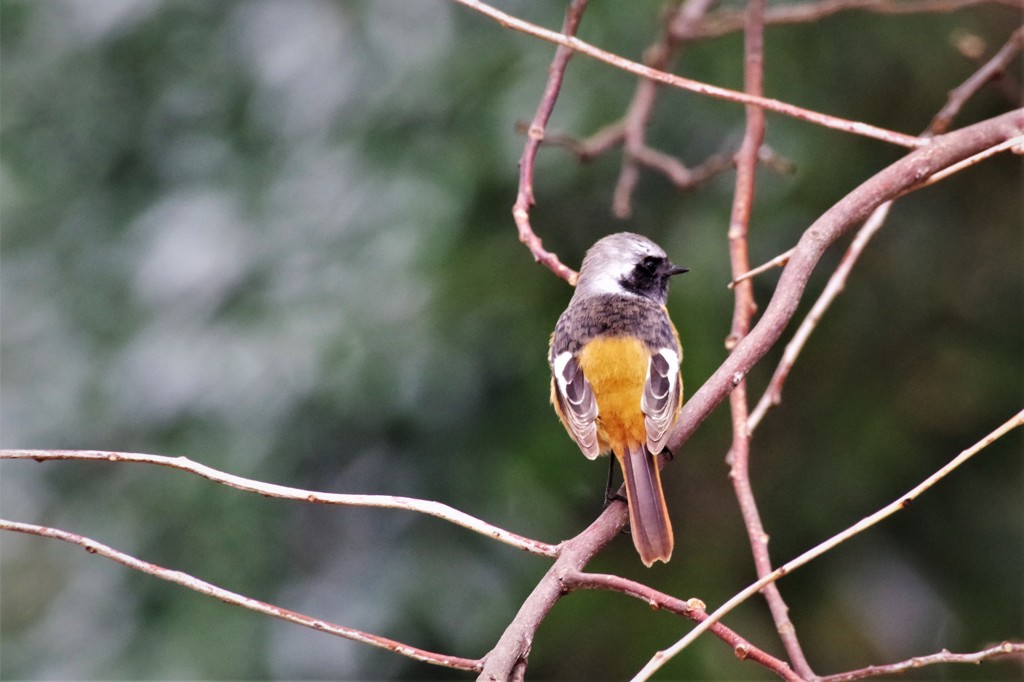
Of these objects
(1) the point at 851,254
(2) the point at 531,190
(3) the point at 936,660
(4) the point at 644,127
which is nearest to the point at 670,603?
(3) the point at 936,660

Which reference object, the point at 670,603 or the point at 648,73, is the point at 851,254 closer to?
the point at 648,73

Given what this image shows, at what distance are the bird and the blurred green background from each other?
1080 millimetres

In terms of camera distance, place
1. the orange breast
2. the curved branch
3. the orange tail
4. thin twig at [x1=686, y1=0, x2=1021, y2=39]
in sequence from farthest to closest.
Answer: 1. thin twig at [x1=686, y1=0, x2=1021, y2=39]
2. the orange breast
3. the orange tail
4. the curved branch

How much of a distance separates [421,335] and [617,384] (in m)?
1.90

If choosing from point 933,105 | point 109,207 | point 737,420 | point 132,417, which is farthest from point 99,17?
point 737,420

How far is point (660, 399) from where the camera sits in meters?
3.27

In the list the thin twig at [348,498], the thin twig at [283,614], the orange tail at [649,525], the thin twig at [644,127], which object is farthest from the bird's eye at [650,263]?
the thin twig at [283,614]

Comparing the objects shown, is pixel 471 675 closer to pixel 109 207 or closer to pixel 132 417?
pixel 132 417

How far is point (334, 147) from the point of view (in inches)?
231

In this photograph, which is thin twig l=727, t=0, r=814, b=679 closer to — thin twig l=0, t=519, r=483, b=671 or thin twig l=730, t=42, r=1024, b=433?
thin twig l=730, t=42, r=1024, b=433

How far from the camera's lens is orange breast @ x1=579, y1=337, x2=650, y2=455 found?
3.30 metres

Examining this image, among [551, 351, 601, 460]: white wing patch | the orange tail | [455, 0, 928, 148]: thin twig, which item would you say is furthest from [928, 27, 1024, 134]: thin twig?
the orange tail

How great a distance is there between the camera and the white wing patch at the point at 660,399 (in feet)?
10.5

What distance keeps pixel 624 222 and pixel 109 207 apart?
2707 mm
